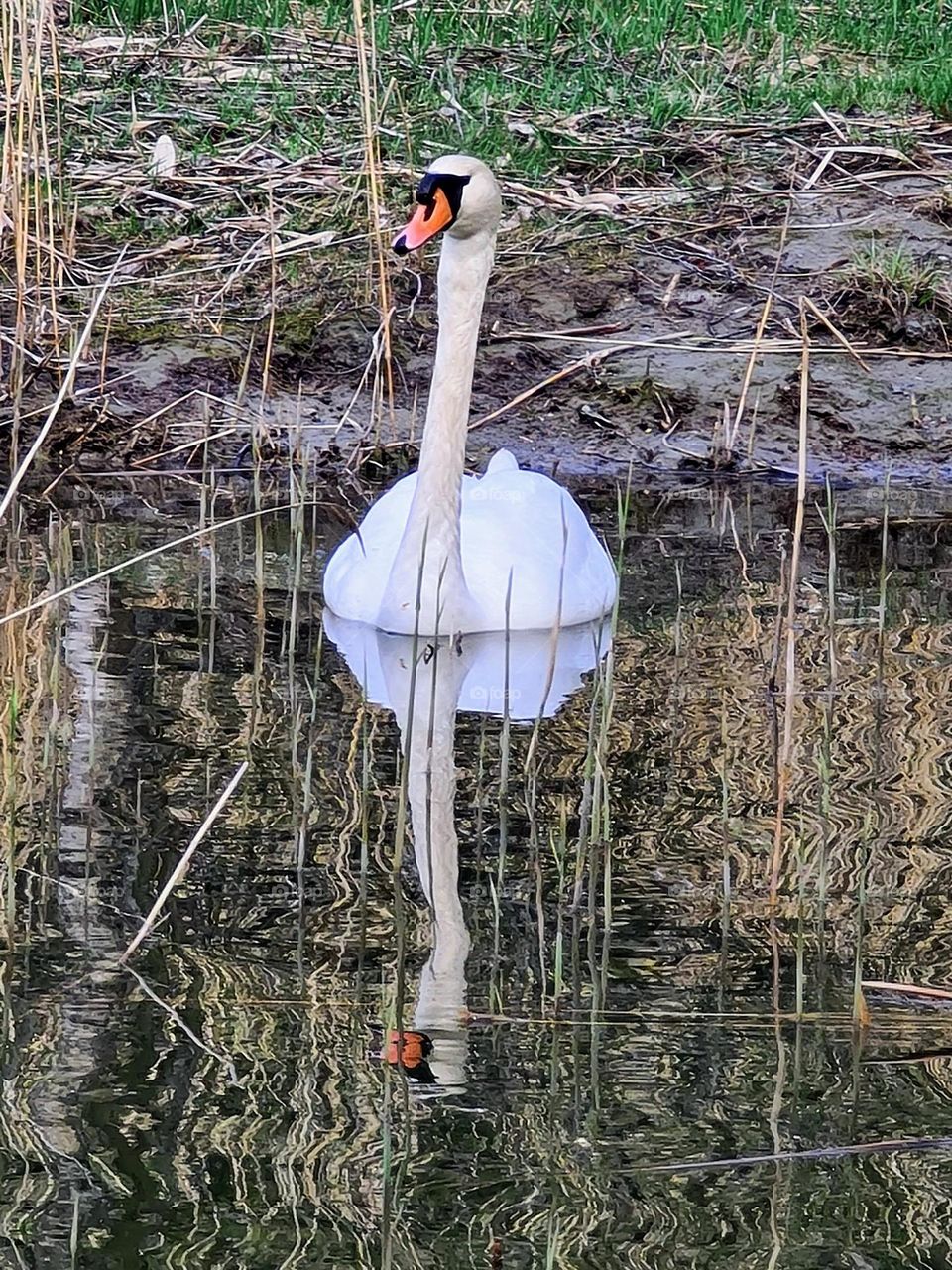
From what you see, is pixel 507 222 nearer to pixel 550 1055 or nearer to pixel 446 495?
pixel 446 495

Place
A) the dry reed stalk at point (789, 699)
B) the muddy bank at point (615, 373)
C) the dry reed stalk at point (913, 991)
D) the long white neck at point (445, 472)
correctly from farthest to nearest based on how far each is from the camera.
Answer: the muddy bank at point (615, 373), the long white neck at point (445, 472), the dry reed stalk at point (789, 699), the dry reed stalk at point (913, 991)

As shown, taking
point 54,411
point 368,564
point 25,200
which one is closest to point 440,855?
point 54,411

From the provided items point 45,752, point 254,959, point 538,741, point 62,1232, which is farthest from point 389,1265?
point 538,741

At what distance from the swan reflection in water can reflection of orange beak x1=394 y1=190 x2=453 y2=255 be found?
35.6 inches

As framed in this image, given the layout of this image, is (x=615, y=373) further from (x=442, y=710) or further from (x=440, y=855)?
(x=440, y=855)

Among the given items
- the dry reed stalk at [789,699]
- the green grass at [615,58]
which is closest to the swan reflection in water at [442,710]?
the dry reed stalk at [789,699]

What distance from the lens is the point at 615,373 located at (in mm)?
7949

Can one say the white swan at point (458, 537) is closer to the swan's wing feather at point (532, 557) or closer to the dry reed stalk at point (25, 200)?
the swan's wing feather at point (532, 557)

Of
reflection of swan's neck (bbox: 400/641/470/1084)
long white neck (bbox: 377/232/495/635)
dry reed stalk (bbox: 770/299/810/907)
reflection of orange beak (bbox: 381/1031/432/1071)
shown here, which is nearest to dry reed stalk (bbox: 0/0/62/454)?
long white neck (bbox: 377/232/495/635)

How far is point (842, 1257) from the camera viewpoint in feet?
8.47

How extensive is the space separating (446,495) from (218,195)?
3.33 meters

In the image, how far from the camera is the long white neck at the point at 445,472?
18.6 feet

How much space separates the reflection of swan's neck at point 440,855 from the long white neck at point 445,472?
218mm

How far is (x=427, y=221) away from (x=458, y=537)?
753 millimetres
